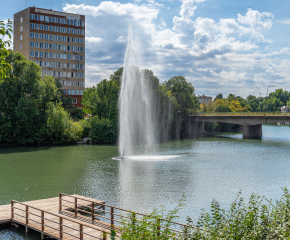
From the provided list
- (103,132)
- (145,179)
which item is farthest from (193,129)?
(145,179)

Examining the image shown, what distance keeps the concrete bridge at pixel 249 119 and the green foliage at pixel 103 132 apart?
3140 cm

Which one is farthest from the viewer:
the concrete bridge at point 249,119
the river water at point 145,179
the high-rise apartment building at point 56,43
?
the high-rise apartment building at point 56,43

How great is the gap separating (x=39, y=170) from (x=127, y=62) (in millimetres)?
20049

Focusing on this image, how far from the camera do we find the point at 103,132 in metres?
68.9

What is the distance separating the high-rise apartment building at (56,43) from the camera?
9931cm

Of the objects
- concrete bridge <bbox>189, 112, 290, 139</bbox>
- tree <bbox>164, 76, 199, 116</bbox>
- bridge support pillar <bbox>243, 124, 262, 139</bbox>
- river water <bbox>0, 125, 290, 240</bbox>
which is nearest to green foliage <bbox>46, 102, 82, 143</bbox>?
river water <bbox>0, 125, 290, 240</bbox>

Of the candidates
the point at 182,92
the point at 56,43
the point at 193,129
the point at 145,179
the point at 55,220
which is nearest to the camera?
the point at 55,220

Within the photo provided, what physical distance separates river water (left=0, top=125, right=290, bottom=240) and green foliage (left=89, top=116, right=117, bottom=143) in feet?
66.8

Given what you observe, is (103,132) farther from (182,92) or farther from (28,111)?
(182,92)

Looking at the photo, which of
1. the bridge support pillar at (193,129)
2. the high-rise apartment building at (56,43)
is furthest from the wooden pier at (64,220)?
the high-rise apartment building at (56,43)

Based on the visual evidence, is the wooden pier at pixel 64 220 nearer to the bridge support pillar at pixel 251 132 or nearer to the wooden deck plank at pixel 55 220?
the wooden deck plank at pixel 55 220

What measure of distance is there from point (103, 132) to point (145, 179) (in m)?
38.2

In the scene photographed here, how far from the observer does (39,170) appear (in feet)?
121

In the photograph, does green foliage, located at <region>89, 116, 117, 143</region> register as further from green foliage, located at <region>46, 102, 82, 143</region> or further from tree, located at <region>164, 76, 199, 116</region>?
tree, located at <region>164, 76, 199, 116</region>
